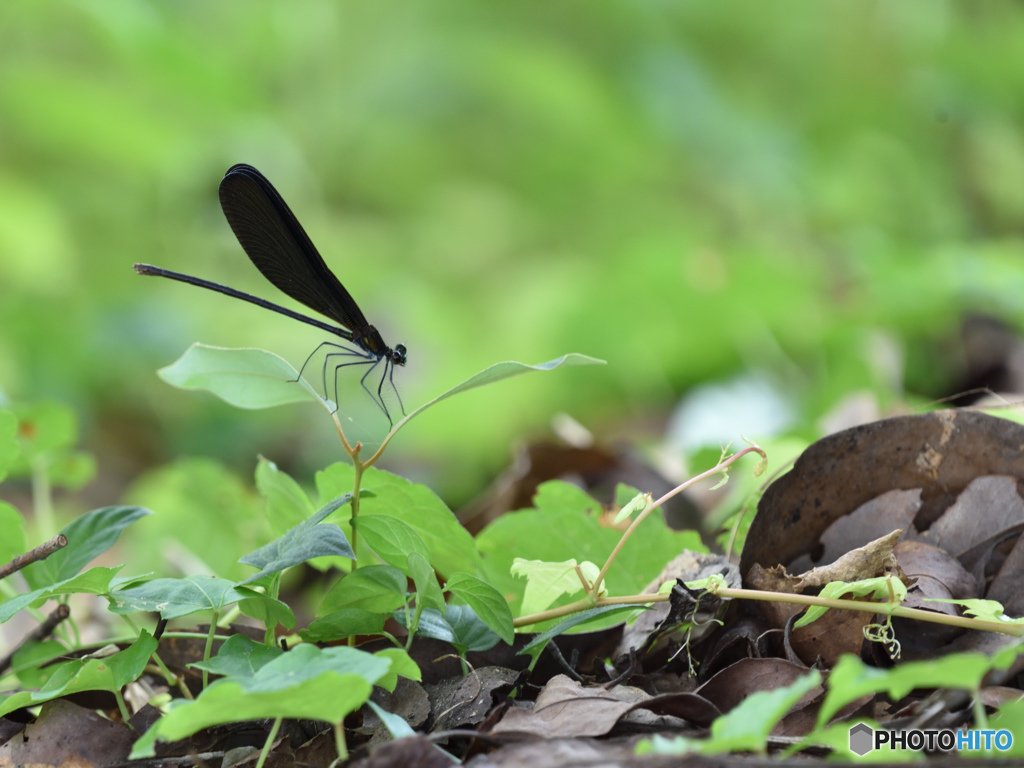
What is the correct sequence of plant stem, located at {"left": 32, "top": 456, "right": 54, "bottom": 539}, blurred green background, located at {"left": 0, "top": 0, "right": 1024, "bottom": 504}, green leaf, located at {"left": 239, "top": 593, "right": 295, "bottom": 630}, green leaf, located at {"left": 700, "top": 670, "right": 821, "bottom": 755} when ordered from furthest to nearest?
1. blurred green background, located at {"left": 0, "top": 0, "right": 1024, "bottom": 504}
2. plant stem, located at {"left": 32, "top": 456, "right": 54, "bottom": 539}
3. green leaf, located at {"left": 239, "top": 593, "right": 295, "bottom": 630}
4. green leaf, located at {"left": 700, "top": 670, "right": 821, "bottom": 755}

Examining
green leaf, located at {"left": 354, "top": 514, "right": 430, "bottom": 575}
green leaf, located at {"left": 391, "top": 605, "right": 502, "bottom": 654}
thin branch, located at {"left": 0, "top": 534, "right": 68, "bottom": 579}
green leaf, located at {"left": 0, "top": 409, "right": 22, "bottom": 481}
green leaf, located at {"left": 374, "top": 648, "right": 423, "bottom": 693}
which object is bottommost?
green leaf, located at {"left": 391, "top": 605, "right": 502, "bottom": 654}

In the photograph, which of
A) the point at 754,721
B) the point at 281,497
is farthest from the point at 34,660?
the point at 754,721

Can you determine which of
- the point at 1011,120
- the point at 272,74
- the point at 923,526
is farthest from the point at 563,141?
the point at 923,526

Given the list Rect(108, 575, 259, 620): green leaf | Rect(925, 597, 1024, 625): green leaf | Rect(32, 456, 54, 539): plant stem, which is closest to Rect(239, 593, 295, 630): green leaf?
Rect(108, 575, 259, 620): green leaf

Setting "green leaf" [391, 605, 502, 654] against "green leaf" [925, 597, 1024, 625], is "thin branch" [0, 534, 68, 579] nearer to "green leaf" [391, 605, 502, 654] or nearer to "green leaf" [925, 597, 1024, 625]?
"green leaf" [391, 605, 502, 654]

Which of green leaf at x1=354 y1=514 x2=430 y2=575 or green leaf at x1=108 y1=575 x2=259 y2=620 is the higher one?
green leaf at x1=354 y1=514 x2=430 y2=575

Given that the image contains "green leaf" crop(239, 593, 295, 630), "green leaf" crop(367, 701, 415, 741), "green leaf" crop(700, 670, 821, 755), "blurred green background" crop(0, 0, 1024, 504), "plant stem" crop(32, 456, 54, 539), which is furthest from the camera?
"blurred green background" crop(0, 0, 1024, 504)

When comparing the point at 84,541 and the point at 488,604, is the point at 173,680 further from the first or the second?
the point at 488,604
